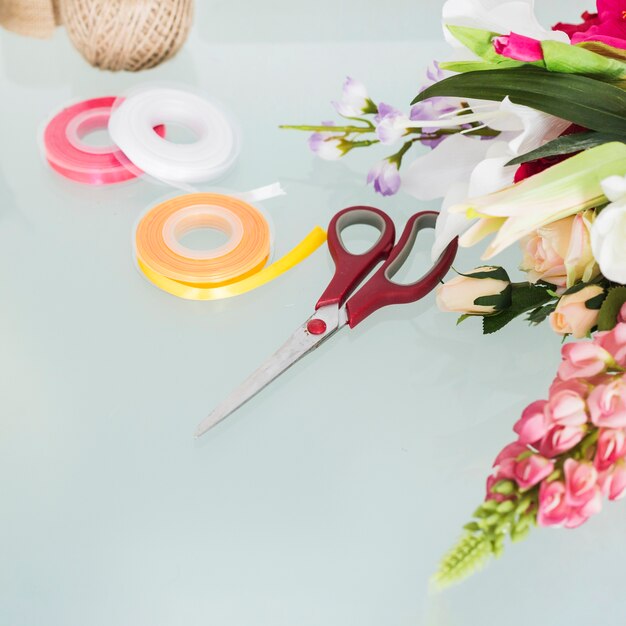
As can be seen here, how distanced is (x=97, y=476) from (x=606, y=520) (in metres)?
0.33

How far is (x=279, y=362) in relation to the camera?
23.1 inches

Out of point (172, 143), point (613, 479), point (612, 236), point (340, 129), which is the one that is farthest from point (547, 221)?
point (172, 143)

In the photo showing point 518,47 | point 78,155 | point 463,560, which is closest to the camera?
point 463,560

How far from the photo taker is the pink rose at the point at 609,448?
40cm

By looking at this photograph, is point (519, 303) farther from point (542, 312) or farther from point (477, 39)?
point (477, 39)

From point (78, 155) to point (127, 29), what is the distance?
0.13 metres

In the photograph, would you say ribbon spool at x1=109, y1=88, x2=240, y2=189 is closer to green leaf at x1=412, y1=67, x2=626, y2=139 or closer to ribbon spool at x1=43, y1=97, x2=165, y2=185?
ribbon spool at x1=43, y1=97, x2=165, y2=185

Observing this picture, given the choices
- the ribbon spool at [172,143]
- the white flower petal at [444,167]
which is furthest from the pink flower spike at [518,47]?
the ribbon spool at [172,143]

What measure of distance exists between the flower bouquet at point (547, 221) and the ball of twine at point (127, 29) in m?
0.28

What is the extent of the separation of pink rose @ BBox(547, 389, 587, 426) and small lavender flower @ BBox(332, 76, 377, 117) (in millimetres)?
324

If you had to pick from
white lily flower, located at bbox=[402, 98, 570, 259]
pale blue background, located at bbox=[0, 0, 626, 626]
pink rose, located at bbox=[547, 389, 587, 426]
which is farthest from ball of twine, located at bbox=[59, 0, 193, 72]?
pink rose, located at bbox=[547, 389, 587, 426]

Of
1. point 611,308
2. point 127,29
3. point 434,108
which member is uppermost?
point 127,29

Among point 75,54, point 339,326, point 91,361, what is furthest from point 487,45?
point 75,54

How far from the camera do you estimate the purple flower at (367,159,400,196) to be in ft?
2.19
